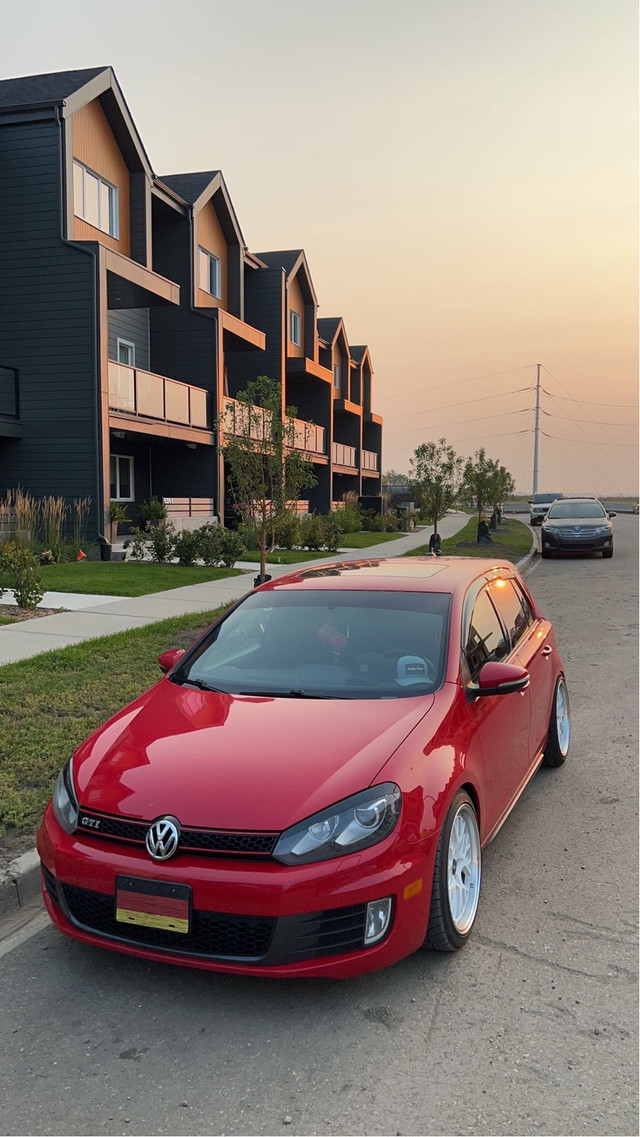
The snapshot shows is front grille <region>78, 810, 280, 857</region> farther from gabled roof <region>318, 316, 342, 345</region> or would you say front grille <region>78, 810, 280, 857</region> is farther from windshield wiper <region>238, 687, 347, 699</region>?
gabled roof <region>318, 316, 342, 345</region>

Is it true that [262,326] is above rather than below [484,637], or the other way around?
above

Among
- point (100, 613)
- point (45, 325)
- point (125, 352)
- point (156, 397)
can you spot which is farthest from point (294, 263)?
point (100, 613)

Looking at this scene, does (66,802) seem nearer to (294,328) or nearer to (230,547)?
(230,547)

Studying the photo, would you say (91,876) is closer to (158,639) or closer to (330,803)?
(330,803)

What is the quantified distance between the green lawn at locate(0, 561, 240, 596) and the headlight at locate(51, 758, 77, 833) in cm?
848

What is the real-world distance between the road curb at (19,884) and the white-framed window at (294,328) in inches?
1263

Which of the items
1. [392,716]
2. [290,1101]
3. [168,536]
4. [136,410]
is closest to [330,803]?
[392,716]

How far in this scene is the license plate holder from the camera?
2.85 meters

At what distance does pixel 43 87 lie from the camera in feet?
60.8

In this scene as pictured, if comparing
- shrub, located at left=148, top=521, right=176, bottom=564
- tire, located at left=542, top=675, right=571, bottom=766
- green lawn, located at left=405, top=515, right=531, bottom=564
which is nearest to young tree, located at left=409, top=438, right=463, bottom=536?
green lawn, located at left=405, top=515, right=531, bottom=564

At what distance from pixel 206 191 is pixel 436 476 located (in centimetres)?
1087

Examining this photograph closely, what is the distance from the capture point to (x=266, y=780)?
120 inches

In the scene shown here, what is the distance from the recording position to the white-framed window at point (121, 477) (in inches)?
899

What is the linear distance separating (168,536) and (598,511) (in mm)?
12759
